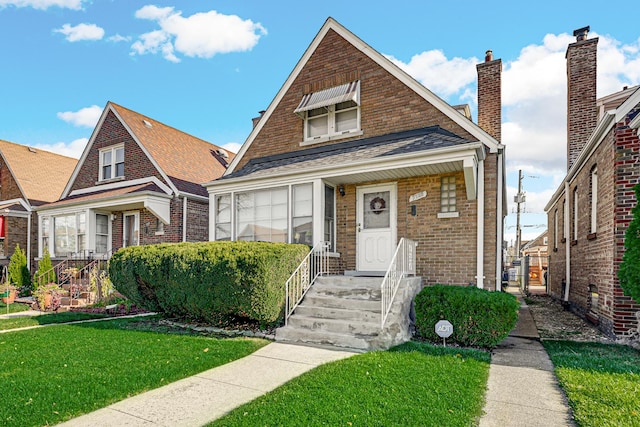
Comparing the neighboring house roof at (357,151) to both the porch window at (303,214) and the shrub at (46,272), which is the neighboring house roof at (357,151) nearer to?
the porch window at (303,214)

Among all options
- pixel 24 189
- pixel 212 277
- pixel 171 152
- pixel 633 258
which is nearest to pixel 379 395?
pixel 212 277

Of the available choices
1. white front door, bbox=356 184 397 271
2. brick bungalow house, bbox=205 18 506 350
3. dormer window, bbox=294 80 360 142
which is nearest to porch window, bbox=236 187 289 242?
brick bungalow house, bbox=205 18 506 350

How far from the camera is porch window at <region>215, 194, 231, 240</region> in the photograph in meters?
10.3

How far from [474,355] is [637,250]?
3043mm

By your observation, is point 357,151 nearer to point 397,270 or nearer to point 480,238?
point 397,270

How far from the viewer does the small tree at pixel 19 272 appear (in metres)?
14.7

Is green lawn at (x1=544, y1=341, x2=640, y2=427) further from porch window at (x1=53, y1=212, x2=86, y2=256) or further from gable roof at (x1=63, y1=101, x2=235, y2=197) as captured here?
porch window at (x1=53, y1=212, x2=86, y2=256)

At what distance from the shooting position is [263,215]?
9727 mm

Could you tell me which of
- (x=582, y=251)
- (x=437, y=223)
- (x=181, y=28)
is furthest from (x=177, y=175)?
(x=582, y=251)

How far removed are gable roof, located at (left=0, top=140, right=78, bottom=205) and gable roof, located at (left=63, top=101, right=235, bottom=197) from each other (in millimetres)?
2896

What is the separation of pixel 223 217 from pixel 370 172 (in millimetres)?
4561

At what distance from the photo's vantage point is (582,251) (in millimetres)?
9547

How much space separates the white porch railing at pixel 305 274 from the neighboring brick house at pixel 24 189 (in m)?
14.8

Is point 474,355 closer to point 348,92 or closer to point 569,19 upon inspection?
point 348,92
